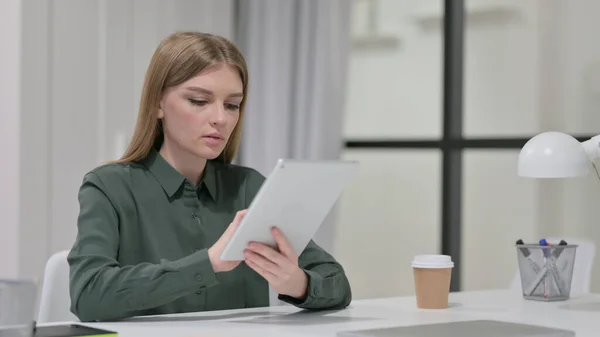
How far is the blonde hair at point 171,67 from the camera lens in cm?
199

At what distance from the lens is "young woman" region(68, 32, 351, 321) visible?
1.86m

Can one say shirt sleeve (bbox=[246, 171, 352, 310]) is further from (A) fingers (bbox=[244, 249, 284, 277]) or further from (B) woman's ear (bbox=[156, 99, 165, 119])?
(B) woman's ear (bbox=[156, 99, 165, 119])

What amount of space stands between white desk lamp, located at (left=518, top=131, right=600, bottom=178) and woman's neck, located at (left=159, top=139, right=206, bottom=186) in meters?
0.71

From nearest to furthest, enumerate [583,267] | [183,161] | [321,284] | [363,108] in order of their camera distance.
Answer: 1. [321,284]
2. [183,161]
3. [583,267]
4. [363,108]

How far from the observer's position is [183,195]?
2070mm

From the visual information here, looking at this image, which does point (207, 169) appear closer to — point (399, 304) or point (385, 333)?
point (399, 304)

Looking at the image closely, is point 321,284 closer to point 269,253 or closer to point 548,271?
point 269,253

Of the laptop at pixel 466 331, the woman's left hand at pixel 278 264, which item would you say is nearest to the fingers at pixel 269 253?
the woman's left hand at pixel 278 264

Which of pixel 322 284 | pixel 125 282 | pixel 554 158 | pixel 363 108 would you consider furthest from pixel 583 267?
pixel 363 108

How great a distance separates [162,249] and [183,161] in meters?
0.20

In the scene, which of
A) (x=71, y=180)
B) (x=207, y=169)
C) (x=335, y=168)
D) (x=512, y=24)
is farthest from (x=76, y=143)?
(x=335, y=168)

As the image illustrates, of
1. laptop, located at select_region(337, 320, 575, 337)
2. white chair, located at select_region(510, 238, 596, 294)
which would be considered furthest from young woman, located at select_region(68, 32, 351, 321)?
white chair, located at select_region(510, 238, 596, 294)

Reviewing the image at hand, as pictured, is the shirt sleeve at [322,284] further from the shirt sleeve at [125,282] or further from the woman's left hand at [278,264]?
the shirt sleeve at [125,282]

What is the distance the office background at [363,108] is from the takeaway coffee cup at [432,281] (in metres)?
1.55
